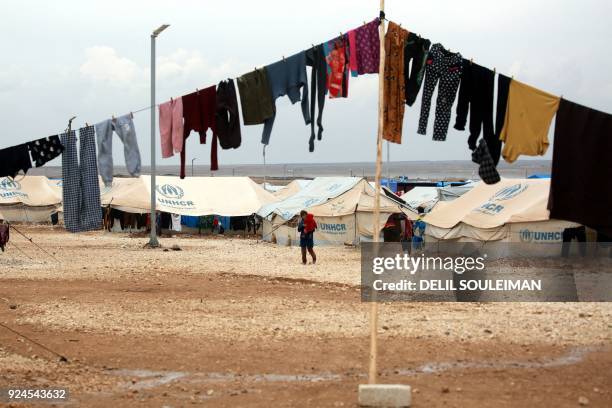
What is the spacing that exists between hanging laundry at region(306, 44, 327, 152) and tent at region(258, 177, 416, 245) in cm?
1733

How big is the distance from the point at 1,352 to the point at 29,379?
1.53 meters

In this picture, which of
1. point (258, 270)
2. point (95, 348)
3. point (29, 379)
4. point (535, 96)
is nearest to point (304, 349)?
point (95, 348)

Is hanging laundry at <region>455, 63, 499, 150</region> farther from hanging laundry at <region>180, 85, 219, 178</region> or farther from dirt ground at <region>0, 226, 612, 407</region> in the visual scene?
hanging laundry at <region>180, 85, 219, 178</region>

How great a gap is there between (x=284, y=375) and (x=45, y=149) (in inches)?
450

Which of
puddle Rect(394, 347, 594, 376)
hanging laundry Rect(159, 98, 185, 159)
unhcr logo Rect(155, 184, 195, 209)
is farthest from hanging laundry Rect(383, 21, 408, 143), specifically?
unhcr logo Rect(155, 184, 195, 209)

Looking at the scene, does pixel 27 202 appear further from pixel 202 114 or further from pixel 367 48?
pixel 367 48

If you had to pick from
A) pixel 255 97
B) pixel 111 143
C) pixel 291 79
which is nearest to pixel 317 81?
pixel 291 79

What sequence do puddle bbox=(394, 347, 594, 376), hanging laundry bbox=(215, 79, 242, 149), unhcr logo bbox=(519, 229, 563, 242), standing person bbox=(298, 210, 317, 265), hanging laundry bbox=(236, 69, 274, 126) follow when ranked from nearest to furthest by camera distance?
1. puddle bbox=(394, 347, 594, 376)
2. hanging laundry bbox=(236, 69, 274, 126)
3. hanging laundry bbox=(215, 79, 242, 149)
4. standing person bbox=(298, 210, 317, 265)
5. unhcr logo bbox=(519, 229, 563, 242)

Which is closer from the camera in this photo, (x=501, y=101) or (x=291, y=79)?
(x=501, y=101)

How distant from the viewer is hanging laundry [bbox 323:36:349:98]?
424 inches

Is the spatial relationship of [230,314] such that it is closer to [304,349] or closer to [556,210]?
[304,349]

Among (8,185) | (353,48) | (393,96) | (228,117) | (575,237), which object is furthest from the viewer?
(8,185)

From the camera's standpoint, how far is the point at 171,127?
1530 centimetres

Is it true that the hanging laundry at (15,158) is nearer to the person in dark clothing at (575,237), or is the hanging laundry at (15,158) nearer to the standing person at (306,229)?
the standing person at (306,229)
